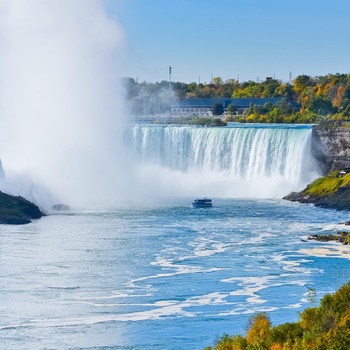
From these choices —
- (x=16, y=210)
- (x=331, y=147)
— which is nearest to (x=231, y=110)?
(x=331, y=147)

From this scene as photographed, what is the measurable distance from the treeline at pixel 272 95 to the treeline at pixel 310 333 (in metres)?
55.4

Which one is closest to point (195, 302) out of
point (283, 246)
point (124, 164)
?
point (283, 246)

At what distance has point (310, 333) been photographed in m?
22.0

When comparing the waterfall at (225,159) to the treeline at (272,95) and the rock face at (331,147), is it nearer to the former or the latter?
the rock face at (331,147)

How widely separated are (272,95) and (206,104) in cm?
579

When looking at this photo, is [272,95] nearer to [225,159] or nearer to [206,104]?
[206,104]

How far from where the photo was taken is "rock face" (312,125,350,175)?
194ft

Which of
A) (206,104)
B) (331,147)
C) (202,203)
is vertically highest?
(331,147)

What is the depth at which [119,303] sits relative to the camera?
31141 mm

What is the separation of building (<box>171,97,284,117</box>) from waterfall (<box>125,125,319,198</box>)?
32959 millimetres

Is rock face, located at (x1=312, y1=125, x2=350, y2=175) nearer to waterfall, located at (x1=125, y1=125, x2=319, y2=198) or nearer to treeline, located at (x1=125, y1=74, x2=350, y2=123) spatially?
waterfall, located at (x1=125, y1=125, x2=319, y2=198)

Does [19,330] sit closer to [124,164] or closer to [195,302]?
[195,302]

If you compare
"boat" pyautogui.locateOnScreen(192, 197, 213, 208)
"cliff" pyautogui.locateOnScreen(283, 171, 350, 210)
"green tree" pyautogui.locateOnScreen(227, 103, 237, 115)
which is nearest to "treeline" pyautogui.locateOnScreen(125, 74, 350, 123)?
"green tree" pyautogui.locateOnScreen(227, 103, 237, 115)

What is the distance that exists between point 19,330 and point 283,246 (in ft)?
47.6
